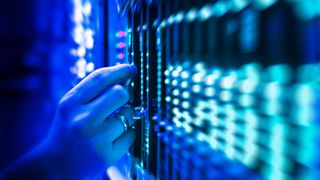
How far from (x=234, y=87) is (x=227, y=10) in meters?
0.08

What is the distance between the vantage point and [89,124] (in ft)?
2.02

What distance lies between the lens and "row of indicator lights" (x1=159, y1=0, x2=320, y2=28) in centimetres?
20

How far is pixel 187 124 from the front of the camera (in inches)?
16.3

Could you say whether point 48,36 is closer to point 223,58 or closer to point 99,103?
point 99,103

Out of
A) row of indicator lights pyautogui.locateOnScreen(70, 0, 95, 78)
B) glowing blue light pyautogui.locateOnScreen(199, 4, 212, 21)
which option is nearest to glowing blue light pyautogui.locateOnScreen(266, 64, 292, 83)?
glowing blue light pyautogui.locateOnScreen(199, 4, 212, 21)

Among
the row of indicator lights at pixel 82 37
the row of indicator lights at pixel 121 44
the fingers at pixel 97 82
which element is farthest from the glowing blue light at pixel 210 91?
the row of indicator lights at pixel 82 37

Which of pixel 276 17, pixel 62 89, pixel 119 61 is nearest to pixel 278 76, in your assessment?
pixel 276 17

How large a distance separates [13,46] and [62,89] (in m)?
0.27

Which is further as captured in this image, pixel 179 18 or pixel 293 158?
pixel 179 18

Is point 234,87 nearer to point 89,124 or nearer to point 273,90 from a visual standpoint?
point 273,90

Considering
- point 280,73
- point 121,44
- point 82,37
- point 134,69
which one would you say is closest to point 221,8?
point 280,73

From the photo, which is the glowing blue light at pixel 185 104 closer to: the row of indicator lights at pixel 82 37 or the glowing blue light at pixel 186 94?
the glowing blue light at pixel 186 94

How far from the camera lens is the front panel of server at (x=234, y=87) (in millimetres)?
208

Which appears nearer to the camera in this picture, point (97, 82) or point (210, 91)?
point (210, 91)
